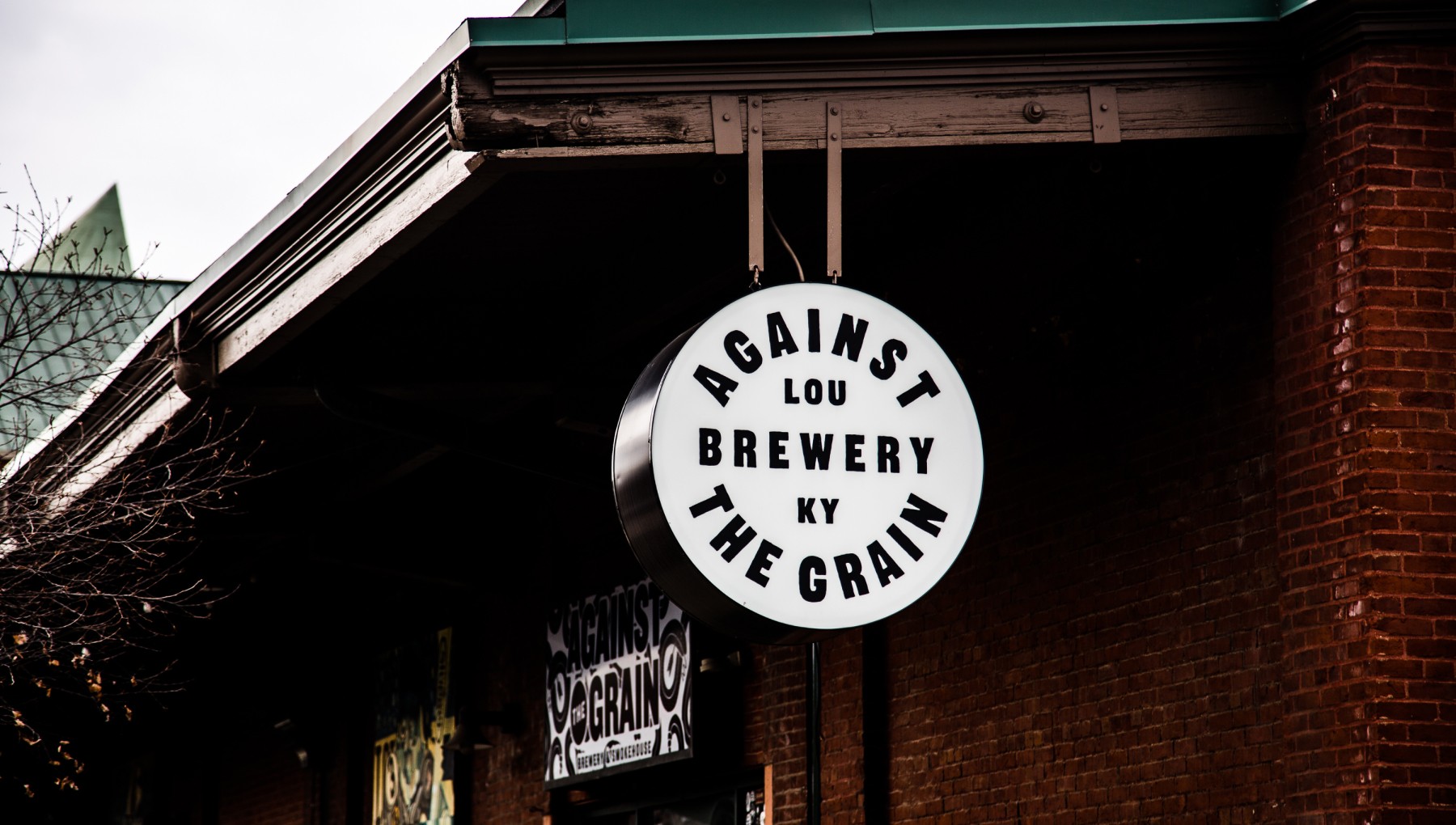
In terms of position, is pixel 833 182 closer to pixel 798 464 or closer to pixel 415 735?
pixel 798 464

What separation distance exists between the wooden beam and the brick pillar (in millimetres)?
340

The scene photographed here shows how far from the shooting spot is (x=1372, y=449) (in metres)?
6.10

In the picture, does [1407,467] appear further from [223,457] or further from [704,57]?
[223,457]

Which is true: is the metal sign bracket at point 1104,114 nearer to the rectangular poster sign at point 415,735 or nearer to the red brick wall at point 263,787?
the rectangular poster sign at point 415,735

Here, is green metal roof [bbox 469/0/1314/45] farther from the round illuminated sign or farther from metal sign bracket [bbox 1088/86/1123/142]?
the round illuminated sign

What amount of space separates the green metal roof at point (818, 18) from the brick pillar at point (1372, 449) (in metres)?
0.61

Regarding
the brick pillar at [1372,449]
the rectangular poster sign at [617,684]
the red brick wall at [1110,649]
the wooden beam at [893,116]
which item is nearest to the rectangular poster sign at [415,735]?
the rectangular poster sign at [617,684]

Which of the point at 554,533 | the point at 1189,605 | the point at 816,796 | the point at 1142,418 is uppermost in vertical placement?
the point at 554,533

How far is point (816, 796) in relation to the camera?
23.6ft

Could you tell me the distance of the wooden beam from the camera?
21.6 feet

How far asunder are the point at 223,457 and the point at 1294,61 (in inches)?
274

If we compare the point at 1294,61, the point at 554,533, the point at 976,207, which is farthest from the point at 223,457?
the point at 1294,61

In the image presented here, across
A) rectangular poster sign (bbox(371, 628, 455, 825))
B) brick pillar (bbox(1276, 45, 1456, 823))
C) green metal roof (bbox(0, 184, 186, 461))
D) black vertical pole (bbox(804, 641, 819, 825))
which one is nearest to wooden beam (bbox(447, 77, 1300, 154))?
brick pillar (bbox(1276, 45, 1456, 823))

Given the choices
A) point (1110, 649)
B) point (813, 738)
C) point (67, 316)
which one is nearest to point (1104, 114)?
point (1110, 649)
